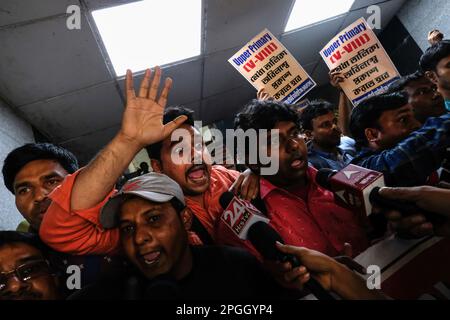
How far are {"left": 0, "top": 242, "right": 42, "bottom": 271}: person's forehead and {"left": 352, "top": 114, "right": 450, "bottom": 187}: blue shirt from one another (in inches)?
68.0

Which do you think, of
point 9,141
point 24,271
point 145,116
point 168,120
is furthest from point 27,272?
point 9,141

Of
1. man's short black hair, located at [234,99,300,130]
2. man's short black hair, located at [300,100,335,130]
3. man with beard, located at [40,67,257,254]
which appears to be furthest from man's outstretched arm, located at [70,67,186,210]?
man's short black hair, located at [300,100,335,130]

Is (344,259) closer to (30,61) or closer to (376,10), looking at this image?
(30,61)

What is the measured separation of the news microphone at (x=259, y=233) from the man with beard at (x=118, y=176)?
1.45ft

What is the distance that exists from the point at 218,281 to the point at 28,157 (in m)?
1.41

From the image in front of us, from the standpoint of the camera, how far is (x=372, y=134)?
1.87 m

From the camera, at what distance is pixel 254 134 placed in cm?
189

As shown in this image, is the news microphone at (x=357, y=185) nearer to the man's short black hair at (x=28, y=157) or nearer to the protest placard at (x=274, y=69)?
the man's short black hair at (x=28, y=157)

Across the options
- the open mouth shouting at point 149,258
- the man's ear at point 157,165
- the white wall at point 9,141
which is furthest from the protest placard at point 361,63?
the white wall at point 9,141

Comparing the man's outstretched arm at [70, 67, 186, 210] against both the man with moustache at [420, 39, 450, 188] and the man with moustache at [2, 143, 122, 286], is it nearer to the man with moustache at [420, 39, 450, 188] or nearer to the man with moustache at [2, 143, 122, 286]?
the man with moustache at [2, 143, 122, 286]

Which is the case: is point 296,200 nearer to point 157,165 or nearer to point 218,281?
point 218,281

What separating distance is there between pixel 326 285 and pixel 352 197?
15.5 inches

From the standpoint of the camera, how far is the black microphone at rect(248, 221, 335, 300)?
929 mm
